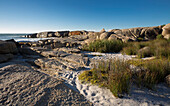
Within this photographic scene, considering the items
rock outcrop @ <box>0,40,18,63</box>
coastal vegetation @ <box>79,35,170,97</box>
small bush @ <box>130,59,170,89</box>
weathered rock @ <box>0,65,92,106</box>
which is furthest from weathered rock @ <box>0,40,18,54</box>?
small bush @ <box>130,59,170,89</box>

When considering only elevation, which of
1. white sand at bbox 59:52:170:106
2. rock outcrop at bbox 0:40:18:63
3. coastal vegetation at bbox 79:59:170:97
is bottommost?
white sand at bbox 59:52:170:106

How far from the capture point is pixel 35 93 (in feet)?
8.87

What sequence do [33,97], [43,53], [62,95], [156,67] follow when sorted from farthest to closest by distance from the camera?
[43,53], [156,67], [62,95], [33,97]

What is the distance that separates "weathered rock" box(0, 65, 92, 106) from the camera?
95.3 inches

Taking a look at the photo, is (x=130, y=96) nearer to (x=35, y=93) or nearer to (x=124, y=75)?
(x=124, y=75)

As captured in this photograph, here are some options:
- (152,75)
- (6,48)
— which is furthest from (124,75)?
(6,48)

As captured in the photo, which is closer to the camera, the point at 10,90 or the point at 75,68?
the point at 10,90

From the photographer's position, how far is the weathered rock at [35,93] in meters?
2.42

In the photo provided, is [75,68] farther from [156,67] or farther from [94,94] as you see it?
[156,67]

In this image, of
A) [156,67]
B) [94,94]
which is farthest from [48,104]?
[156,67]

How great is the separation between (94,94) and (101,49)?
20.5 feet

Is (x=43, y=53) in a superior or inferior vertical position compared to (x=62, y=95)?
superior

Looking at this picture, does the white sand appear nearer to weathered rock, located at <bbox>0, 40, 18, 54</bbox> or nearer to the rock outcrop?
the rock outcrop

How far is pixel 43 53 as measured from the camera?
7109 mm
